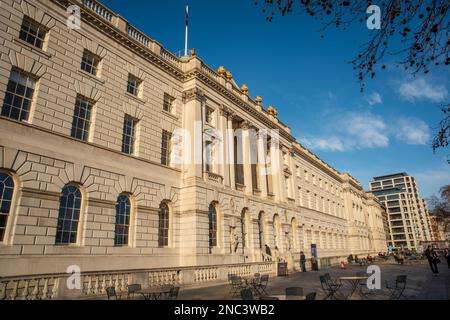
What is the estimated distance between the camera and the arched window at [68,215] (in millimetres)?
15671

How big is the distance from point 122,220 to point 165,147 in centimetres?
666

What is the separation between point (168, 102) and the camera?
24875 mm

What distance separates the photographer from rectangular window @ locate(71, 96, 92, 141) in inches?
692

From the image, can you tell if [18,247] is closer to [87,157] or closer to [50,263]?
[50,263]

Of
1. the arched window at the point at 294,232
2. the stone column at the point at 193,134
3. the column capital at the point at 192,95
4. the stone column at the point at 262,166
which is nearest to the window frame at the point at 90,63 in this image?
the column capital at the point at 192,95

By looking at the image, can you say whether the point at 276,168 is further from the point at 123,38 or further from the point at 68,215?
the point at 68,215

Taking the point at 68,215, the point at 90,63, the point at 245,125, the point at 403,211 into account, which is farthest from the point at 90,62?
the point at 403,211

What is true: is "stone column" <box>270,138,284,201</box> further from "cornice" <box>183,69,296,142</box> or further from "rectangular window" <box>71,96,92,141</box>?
"rectangular window" <box>71,96,92,141</box>

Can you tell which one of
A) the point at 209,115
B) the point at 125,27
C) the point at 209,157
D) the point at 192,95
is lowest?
the point at 209,157

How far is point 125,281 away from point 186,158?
38.5 feet

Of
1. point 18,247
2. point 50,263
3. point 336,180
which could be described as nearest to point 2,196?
point 18,247

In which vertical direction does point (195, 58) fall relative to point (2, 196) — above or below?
above
